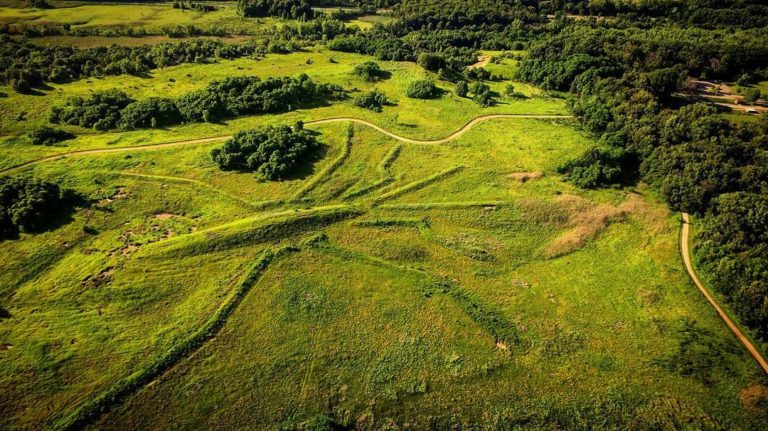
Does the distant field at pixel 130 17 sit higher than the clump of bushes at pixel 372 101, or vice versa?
the distant field at pixel 130 17

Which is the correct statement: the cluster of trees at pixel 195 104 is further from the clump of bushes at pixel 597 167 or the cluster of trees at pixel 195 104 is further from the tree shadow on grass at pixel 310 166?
the clump of bushes at pixel 597 167

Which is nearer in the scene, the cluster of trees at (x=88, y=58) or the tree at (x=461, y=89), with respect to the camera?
the cluster of trees at (x=88, y=58)

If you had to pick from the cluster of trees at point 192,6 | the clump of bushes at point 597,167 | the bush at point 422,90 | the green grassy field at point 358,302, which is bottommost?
the green grassy field at point 358,302

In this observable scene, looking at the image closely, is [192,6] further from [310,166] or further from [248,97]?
[310,166]

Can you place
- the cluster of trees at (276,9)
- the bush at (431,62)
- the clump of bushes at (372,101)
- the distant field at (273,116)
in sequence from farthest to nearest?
the cluster of trees at (276,9) → the bush at (431,62) → the clump of bushes at (372,101) → the distant field at (273,116)

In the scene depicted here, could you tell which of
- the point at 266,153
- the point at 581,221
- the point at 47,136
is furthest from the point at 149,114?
the point at 581,221

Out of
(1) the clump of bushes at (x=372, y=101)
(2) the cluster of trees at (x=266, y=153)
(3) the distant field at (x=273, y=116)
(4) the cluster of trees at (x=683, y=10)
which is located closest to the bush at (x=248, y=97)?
(3) the distant field at (x=273, y=116)
